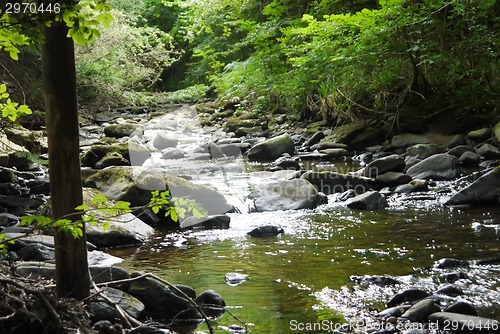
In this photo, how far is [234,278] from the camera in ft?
15.4

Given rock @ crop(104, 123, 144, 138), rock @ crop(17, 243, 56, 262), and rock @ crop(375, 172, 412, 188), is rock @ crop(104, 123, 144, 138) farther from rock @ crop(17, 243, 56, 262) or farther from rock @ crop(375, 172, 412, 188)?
rock @ crop(17, 243, 56, 262)

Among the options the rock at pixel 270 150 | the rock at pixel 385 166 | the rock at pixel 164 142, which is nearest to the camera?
the rock at pixel 385 166

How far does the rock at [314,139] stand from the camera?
13.6 metres

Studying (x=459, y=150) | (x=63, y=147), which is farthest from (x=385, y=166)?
(x=63, y=147)

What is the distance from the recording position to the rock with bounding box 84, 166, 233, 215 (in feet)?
24.1

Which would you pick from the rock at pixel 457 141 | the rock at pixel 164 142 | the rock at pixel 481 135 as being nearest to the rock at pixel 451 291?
the rock at pixel 457 141

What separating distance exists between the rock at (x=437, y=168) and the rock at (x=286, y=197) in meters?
2.00

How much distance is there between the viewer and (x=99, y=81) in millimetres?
13305

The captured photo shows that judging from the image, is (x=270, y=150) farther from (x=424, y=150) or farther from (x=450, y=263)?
(x=450, y=263)

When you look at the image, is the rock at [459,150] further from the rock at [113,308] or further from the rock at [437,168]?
the rock at [113,308]

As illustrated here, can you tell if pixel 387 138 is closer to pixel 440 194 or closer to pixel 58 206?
pixel 440 194

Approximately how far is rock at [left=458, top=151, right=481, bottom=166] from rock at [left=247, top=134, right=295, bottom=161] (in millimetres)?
3975

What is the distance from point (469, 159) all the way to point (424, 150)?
36.1 inches

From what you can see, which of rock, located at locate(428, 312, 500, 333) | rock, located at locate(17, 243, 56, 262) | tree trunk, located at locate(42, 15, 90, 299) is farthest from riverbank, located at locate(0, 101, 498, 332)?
tree trunk, located at locate(42, 15, 90, 299)
